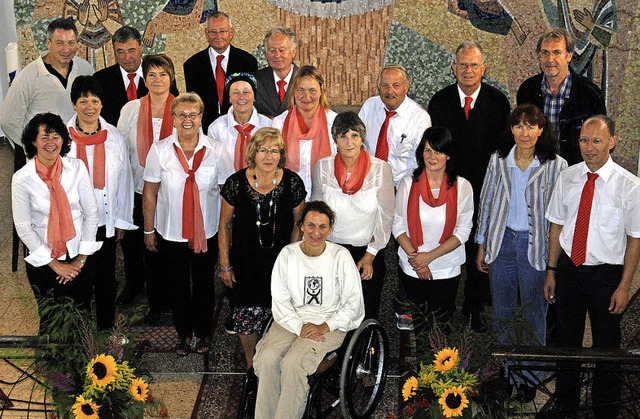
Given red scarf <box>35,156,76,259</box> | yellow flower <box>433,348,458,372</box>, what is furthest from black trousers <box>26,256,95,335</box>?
yellow flower <box>433,348,458,372</box>

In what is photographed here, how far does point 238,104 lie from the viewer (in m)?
6.13

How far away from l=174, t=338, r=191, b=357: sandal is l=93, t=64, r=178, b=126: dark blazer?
63.5 inches

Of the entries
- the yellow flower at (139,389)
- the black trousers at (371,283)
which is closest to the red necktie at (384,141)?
the black trousers at (371,283)

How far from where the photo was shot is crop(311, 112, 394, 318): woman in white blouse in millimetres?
5691

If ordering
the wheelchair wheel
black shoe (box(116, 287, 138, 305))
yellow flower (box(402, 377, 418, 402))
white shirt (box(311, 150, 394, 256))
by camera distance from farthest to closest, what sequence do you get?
black shoe (box(116, 287, 138, 305)) → white shirt (box(311, 150, 394, 256)) → the wheelchair wheel → yellow flower (box(402, 377, 418, 402))

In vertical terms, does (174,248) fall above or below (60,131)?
below

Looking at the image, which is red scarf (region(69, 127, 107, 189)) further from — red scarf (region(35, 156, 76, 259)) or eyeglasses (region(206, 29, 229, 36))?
eyeglasses (region(206, 29, 229, 36))

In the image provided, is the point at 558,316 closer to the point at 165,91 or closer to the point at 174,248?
the point at 174,248

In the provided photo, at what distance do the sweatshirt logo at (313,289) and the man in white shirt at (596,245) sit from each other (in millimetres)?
1318

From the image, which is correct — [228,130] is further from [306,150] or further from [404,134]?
[404,134]

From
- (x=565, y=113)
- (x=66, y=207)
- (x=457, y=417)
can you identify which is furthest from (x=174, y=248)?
(x=565, y=113)

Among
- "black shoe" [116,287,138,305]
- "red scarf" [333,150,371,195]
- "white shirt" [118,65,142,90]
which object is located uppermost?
"white shirt" [118,65,142,90]

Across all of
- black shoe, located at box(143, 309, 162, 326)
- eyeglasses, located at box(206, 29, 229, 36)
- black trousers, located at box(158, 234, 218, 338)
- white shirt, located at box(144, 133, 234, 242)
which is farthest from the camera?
eyeglasses, located at box(206, 29, 229, 36)

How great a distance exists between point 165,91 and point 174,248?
1099 mm
